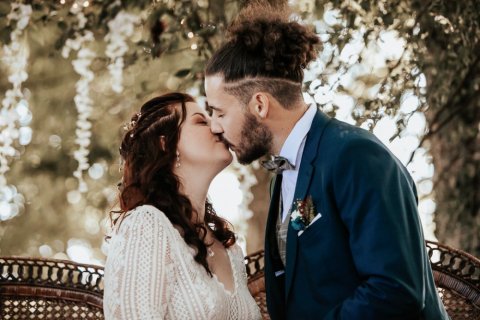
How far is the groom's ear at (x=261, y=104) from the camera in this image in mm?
3051

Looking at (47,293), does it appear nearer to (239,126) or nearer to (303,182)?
(239,126)

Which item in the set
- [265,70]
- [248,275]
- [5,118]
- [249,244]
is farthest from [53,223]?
[265,70]

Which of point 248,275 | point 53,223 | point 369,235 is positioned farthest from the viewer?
point 53,223

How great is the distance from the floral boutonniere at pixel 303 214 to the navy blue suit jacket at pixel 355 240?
0.06 feet

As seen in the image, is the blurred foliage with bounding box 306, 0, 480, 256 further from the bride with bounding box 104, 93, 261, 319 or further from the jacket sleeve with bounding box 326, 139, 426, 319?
the jacket sleeve with bounding box 326, 139, 426, 319

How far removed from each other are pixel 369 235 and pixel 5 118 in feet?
15.1

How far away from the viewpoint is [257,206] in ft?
27.9

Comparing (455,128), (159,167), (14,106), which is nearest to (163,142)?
(159,167)

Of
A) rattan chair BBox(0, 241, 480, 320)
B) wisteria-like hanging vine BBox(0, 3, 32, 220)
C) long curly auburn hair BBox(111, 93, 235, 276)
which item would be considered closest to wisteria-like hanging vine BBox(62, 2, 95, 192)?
wisteria-like hanging vine BBox(0, 3, 32, 220)

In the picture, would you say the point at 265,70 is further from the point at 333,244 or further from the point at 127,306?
the point at 127,306

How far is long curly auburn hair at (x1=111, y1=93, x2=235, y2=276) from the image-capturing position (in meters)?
3.36

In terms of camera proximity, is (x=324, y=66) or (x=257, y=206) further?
(x=257, y=206)

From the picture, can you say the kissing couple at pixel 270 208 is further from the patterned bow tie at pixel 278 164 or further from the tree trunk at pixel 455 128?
the tree trunk at pixel 455 128

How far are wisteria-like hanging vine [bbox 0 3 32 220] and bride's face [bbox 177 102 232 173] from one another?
5.93ft
